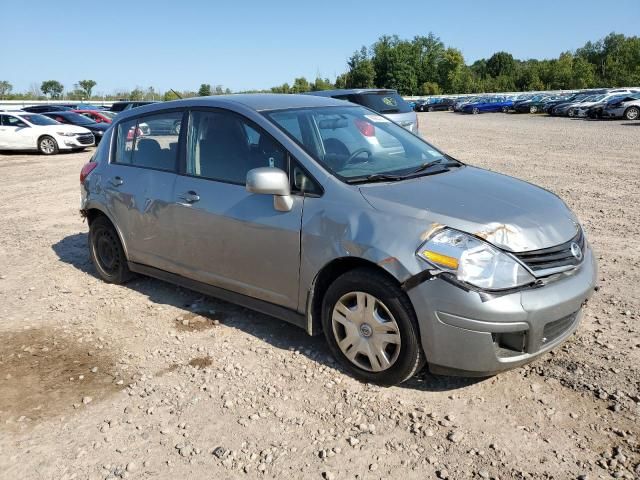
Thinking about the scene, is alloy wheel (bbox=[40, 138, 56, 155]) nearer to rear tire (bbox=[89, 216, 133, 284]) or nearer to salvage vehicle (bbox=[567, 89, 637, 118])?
rear tire (bbox=[89, 216, 133, 284])

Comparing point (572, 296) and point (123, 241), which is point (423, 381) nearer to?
point (572, 296)

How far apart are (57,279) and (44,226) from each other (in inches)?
112

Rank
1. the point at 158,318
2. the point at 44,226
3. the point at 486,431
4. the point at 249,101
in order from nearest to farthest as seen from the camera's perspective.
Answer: the point at 486,431, the point at 249,101, the point at 158,318, the point at 44,226

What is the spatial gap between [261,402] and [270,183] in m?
1.38

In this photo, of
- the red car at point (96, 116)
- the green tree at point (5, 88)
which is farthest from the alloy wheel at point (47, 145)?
the green tree at point (5, 88)

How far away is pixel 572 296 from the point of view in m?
3.11

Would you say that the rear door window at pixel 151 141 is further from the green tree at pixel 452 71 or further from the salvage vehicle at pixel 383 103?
the green tree at pixel 452 71

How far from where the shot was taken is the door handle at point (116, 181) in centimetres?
499

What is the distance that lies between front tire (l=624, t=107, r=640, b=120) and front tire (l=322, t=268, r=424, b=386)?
98.7 feet

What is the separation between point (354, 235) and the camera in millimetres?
3297

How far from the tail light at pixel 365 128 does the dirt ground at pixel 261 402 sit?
1663 millimetres

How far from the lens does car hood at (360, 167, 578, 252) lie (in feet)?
10.1

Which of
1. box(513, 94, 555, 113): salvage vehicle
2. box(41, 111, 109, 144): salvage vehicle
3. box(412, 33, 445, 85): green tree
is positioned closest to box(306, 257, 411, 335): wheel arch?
box(41, 111, 109, 144): salvage vehicle

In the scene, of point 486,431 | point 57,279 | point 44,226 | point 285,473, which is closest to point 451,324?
point 486,431
